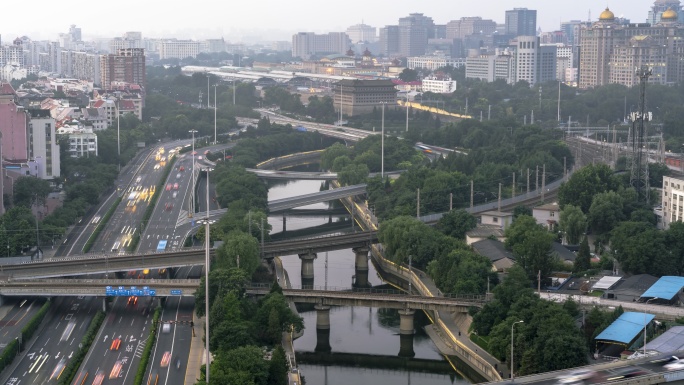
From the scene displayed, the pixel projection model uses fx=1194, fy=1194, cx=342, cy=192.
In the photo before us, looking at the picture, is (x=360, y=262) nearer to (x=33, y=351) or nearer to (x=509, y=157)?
(x=33, y=351)

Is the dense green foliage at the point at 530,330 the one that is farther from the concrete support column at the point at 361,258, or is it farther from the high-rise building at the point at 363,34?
the high-rise building at the point at 363,34

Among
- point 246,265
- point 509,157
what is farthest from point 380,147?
point 246,265

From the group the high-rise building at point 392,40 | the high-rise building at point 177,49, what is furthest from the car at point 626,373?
the high-rise building at point 177,49

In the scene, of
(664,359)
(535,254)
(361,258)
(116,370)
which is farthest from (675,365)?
(361,258)

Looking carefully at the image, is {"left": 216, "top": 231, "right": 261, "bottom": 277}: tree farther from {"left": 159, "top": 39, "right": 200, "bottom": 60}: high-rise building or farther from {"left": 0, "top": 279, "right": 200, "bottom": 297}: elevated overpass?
{"left": 159, "top": 39, "right": 200, "bottom": 60}: high-rise building

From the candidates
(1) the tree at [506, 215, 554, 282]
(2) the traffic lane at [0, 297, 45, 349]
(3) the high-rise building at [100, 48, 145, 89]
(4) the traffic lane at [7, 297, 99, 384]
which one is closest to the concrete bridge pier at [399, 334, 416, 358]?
(1) the tree at [506, 215, 554, 282]

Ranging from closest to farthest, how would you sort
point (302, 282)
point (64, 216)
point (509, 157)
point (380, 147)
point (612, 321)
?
point (612, 321), point (302, 282), point (64, 216), point (509, 157), point (380, 147)
